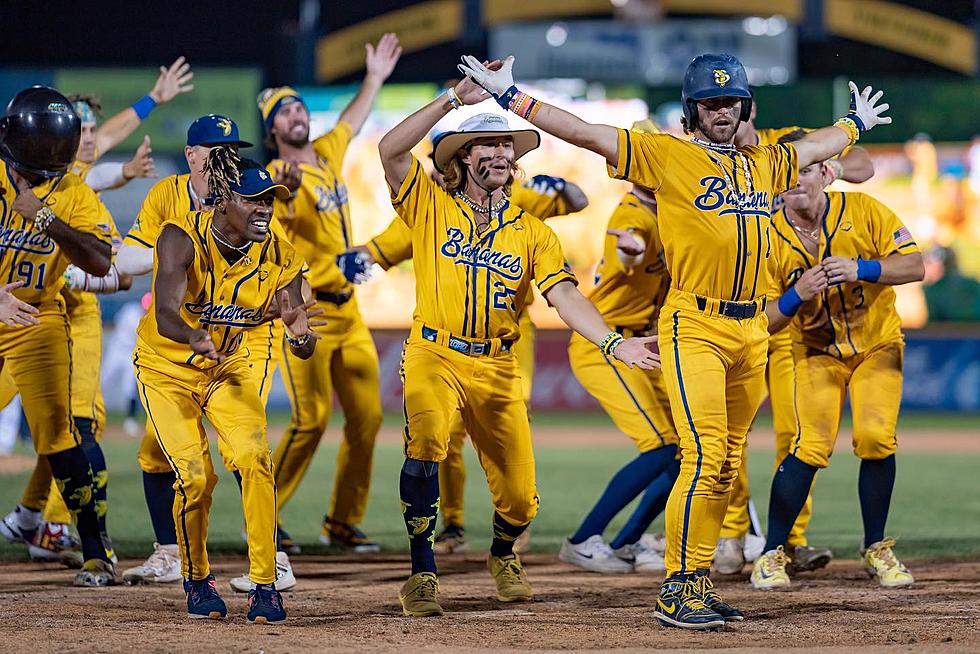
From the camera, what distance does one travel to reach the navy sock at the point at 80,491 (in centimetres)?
723

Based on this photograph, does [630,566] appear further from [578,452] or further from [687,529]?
[578,452]

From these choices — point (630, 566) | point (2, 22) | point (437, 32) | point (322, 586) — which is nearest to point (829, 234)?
point (630, 566)

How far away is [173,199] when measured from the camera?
7.23 meters

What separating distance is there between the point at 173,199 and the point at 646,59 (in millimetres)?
13639

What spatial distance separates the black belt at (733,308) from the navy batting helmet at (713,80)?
0.87 metres

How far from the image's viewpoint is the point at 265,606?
614 centimetres

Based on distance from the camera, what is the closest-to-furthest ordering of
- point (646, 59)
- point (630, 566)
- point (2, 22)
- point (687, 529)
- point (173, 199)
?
point (687, 529), point (173, 199), point (630, 566), point (646, 59), point (2, 22)

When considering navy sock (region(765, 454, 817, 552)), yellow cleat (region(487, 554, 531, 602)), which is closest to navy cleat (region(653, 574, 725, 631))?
yellow cleat (region(487, 554, 531, 602))

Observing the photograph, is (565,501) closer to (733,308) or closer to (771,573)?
(771,573)

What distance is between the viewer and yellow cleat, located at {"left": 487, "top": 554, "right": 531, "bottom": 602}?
682 cm

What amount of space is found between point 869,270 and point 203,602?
142 inches

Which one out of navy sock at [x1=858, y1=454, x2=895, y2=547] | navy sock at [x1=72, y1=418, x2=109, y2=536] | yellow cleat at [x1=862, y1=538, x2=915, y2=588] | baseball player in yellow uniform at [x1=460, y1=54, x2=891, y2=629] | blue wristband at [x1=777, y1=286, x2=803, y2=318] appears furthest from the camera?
navy sock at [x1=72, y1=418, x2=109, y2=536]

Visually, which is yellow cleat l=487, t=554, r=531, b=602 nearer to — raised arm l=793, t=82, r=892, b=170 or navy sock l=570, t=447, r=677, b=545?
→ navy sock l=570, t=447, r=677, b=545

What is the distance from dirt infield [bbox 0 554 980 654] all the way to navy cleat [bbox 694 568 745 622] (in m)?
0.08
